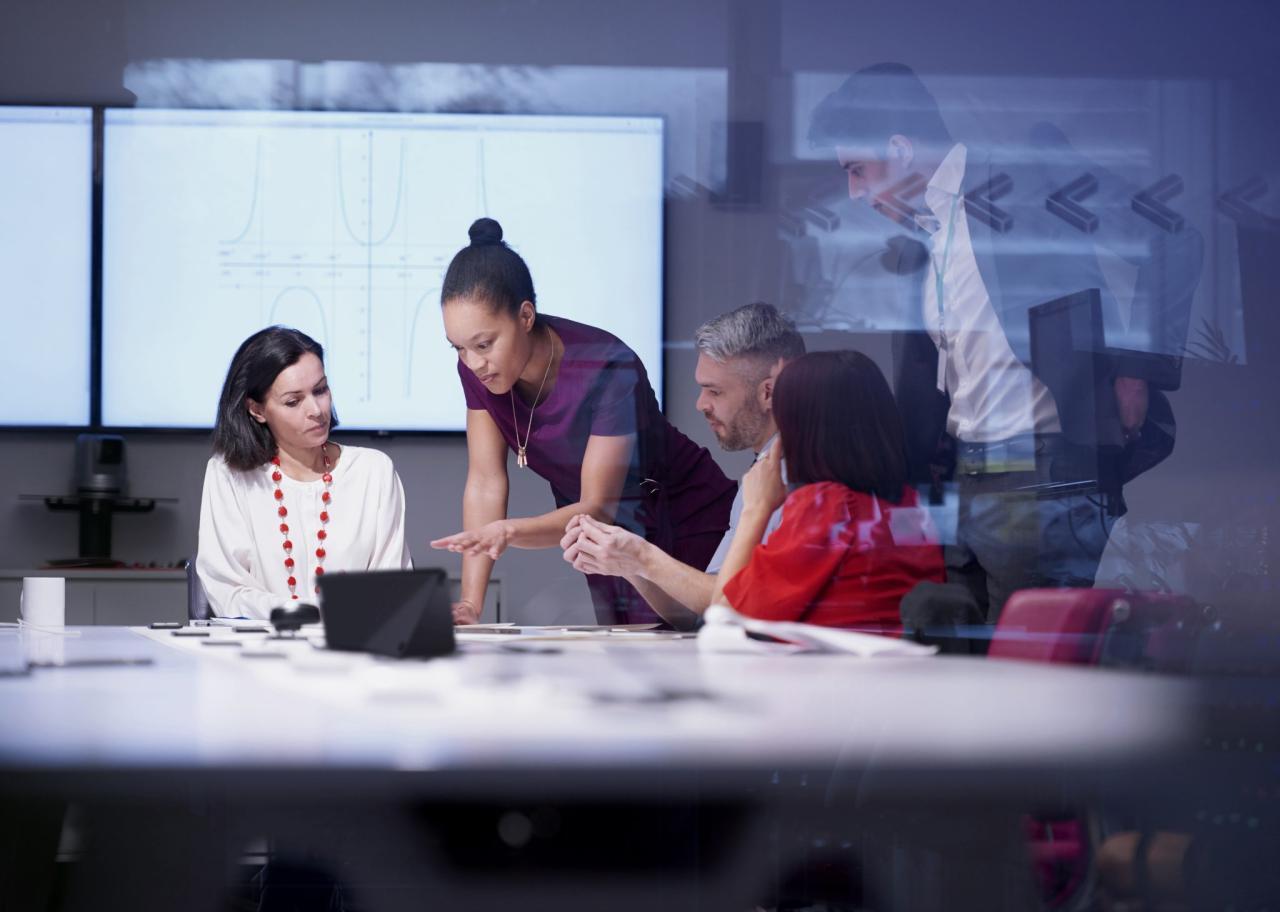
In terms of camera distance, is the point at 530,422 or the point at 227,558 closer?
the point at 227,558

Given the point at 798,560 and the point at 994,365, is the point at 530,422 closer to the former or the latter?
the point at 994,365

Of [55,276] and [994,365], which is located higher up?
[55,276]

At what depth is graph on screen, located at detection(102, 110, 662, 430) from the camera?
3.65 m

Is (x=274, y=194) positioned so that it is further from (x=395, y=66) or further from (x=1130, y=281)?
(x=1130, y=281)

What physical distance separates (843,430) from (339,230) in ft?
8.05

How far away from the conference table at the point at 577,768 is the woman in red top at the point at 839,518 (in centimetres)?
30

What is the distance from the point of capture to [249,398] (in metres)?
2.57

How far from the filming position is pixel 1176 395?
3617 millimetres

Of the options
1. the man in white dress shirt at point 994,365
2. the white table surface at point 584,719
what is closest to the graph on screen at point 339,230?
the man in white dress shirt at point 994,365

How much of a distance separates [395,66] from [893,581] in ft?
9.12

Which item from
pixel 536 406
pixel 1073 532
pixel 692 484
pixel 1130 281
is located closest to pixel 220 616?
pixel 536 406

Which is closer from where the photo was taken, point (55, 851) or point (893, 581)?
point (55, 851)

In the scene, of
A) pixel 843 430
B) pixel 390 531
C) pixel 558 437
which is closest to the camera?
pixel 843 430

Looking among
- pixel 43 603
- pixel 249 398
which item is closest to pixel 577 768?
pixel 43 603
